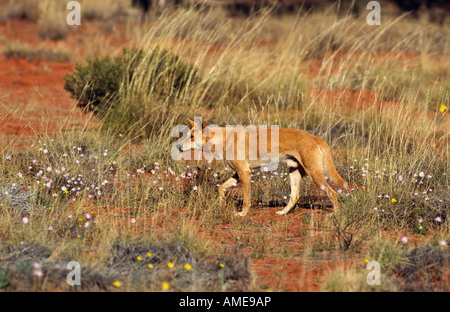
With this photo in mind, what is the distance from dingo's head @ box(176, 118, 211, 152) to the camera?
23.7 ft

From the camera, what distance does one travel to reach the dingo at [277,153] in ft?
21.8

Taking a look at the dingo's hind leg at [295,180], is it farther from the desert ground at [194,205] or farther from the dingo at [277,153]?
the desert ground at [194,205]

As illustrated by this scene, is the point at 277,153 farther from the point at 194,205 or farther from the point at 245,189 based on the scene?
the point at 194,205

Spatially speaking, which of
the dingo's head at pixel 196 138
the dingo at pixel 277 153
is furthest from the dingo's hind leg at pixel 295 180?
the dingo's head at pixel 196 138

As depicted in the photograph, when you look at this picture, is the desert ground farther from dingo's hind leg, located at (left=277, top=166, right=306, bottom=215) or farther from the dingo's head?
the dingo's head

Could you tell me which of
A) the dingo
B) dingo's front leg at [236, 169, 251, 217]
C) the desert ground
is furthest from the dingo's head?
dingo's front leg at [236, 169, 251, 217]

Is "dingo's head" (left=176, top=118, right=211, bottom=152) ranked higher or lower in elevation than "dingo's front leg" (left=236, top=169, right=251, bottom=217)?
higher

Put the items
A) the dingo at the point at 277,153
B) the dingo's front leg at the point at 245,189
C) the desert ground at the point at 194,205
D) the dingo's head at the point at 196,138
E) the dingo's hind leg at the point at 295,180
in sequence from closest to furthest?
the desert ground at the point at 194,205, the dingo at the point at 277,153, the dingo's front leg at the point at 245,189, the dingo's hind leg at the point at 295,180, the dingo's head at the point at 196,138

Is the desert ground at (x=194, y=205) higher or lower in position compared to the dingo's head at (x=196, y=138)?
lower

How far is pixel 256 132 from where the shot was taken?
7152 millimetres

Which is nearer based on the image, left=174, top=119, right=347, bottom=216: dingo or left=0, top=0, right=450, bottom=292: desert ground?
left=0, top=0, right=450, bottom=292: desert ground

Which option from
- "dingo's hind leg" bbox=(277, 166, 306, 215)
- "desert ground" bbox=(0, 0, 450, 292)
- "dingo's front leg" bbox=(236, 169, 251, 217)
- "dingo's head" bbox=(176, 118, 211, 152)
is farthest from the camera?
"dingo's head" bbox=(176, 118, 211, 152)

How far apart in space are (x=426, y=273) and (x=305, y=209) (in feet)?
8.47
